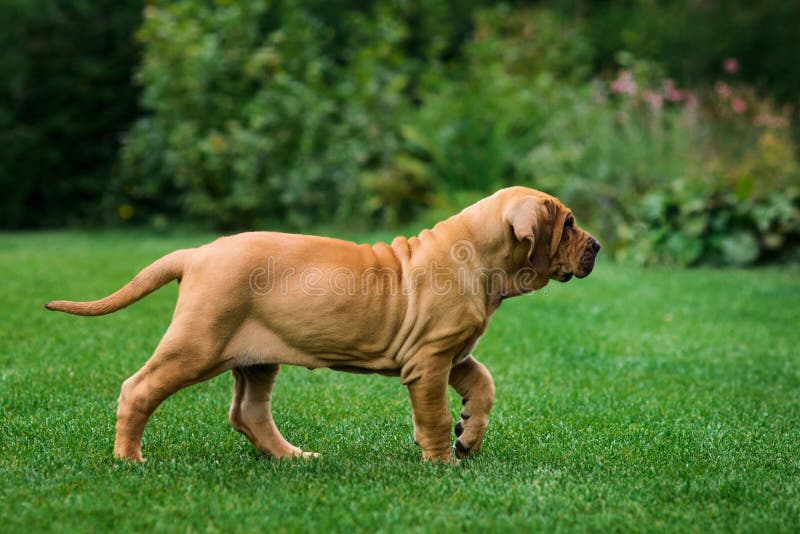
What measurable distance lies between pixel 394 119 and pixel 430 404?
413 inches

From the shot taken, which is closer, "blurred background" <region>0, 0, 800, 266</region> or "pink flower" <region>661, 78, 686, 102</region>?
"blurred background" <region>0, 0, 800, 266</region>

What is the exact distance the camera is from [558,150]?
489 inches

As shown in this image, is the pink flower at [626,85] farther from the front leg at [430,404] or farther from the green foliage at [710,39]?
the front leg at [430,404]

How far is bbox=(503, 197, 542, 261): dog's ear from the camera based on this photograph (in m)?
3.77

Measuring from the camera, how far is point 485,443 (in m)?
4.27

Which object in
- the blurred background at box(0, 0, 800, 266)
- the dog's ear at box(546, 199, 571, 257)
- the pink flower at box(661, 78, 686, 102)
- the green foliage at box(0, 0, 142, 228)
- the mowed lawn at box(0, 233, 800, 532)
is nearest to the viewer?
the mowed lawn at box(0, 233, 800, 532)

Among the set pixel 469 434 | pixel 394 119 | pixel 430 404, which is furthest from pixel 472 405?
pixel 394 119

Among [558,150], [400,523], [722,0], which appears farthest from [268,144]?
[400,523]

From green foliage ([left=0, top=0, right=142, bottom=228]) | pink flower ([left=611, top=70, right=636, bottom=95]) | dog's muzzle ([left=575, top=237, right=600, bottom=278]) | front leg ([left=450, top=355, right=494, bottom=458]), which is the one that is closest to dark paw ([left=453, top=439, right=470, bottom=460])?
front leg ([left=450, top=355, right=494, bottom=458])

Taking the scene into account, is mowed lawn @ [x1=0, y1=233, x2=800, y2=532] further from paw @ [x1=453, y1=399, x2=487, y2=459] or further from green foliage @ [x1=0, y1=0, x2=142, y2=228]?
green foliage @ [x1=0, y1=0, x2=142, y2=228]

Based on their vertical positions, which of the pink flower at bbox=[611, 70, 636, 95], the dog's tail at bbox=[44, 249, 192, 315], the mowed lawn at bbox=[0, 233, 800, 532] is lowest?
the pink flower at bbox=[611, 70, 636, 95]

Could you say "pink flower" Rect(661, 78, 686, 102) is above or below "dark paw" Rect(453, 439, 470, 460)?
below

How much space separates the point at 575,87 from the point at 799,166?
17.8 feet

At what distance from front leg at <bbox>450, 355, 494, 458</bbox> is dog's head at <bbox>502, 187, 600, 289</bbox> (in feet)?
1.64
